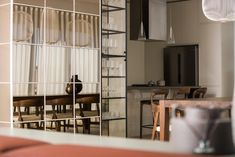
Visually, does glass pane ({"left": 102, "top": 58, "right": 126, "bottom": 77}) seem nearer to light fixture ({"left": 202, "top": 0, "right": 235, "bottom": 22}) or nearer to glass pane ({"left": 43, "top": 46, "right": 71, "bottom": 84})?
glass pane ({"left": 43, "top": 46, "right": 71, "bottom": 84})

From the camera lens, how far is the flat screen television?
9586 millimetres

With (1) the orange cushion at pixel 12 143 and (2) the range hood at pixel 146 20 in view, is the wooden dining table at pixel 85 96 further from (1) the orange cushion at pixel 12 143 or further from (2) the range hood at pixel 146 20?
(1) the orange cushion at pixel 12 143

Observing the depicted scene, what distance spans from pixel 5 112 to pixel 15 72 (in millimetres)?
588

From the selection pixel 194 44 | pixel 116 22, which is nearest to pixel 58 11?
pixel 116 22

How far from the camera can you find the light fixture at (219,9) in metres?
4.63

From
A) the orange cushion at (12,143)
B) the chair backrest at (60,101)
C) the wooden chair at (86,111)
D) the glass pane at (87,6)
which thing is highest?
the glass pane at (87,6)

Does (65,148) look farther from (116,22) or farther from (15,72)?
(116,22)

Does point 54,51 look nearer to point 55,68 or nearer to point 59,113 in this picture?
point 55,68

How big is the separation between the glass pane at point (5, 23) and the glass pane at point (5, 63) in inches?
4.6

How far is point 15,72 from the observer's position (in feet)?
20.6

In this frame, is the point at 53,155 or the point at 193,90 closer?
the point at 53,155

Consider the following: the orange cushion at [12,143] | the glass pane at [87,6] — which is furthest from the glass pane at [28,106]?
the orange cushion at [12,143]

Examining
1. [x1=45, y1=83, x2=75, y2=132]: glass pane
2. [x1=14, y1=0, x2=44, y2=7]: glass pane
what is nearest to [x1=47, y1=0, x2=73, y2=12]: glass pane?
[x1=14, y1=0, x2=44, y2=7]: glass pane

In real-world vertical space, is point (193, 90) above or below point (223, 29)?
below
